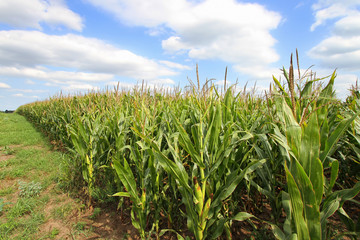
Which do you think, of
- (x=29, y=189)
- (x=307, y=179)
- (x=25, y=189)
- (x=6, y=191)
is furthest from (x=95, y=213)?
(x=307, y=179)

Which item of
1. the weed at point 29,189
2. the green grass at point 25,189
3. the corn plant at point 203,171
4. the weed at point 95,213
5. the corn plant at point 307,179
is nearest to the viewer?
the corn plant at point 307,179

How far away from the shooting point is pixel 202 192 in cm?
167

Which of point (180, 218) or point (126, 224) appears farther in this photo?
point (126, 224)

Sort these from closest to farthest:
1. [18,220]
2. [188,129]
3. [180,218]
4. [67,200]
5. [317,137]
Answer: [317,137], [180,218], [188,129], [18,220], [67,200]

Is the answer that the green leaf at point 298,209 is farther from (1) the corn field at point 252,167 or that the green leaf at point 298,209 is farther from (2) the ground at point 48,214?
(2) the ground at point 48,214

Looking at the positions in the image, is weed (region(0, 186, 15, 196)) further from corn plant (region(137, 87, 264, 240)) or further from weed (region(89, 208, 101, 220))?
corn plant (region(137, 87, 264, 240))

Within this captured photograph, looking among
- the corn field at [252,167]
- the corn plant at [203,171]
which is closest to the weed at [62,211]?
the corn field at [252,167]

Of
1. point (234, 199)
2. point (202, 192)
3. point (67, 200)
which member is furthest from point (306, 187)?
point (67, 200)

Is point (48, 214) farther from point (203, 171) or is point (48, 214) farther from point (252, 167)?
point (252, 167)

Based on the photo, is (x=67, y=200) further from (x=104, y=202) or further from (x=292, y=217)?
(x=292, y=217)

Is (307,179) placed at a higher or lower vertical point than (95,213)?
higher

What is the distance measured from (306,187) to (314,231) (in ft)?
0.92

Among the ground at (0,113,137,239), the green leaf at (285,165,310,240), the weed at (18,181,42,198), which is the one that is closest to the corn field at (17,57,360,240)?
the green leaf at (285,165,310,240)

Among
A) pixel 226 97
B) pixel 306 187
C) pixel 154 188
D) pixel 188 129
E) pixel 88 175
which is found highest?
pixel 226 97
